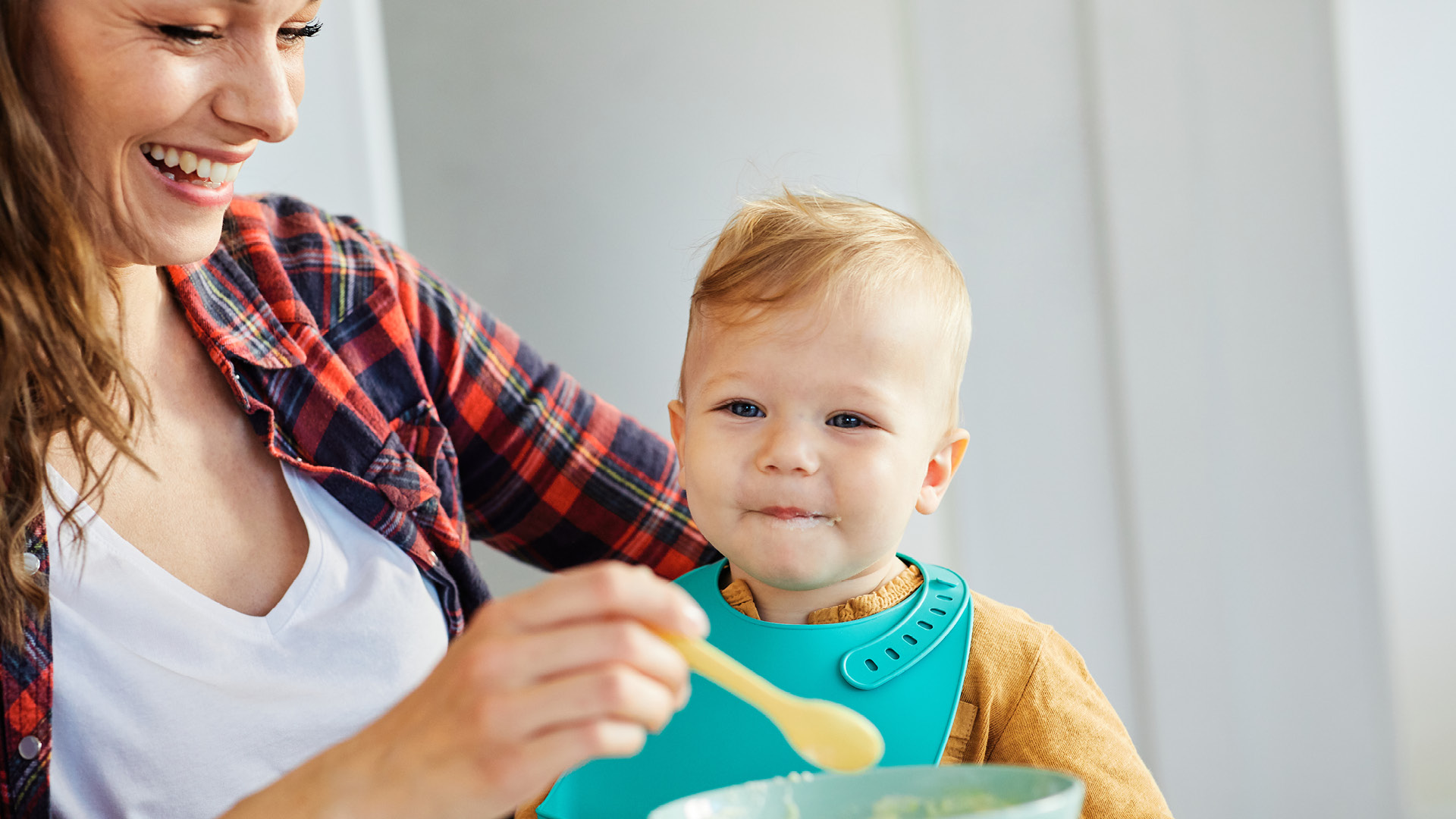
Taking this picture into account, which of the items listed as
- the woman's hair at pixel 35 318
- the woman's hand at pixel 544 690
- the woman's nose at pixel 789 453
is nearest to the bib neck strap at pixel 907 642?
the woman's nose at pixel 789 453

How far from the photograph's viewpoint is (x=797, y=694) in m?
0.86

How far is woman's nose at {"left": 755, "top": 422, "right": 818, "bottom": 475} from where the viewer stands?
0.84 metres

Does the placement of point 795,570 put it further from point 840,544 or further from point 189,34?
point 189,34

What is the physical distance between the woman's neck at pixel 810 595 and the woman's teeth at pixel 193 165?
1.79 ft

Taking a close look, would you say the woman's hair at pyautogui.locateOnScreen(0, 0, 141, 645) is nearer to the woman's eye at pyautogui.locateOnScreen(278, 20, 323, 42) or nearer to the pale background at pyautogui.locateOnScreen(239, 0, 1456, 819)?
the woman's eye at pyautogui.locateOnScreen(278, 20, 323, 42)

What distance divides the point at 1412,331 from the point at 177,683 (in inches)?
53.5

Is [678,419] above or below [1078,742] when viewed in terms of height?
above

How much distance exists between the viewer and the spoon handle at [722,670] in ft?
1.94

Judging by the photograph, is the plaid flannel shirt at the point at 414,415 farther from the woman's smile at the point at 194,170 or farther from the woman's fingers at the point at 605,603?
Result: the woman's fingers at the point at 605,603

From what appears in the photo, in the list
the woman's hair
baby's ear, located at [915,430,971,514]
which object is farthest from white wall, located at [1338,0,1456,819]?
the woman's hair

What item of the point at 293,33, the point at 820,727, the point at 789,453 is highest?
the point at 293,33

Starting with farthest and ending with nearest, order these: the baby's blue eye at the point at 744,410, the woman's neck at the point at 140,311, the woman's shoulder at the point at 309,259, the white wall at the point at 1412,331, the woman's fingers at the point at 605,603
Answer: the white wall at the point at 1412,331 → the woman's shoulder at the point at 309,259 → the woman's neck at the point at 140,311 → the baby's blue eye at the point at 744,410 → the woman's fingers at the point at 605,603

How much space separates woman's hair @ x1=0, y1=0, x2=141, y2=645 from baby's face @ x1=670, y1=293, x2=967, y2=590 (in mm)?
449

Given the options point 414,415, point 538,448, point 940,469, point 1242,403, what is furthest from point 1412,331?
point 414,415
